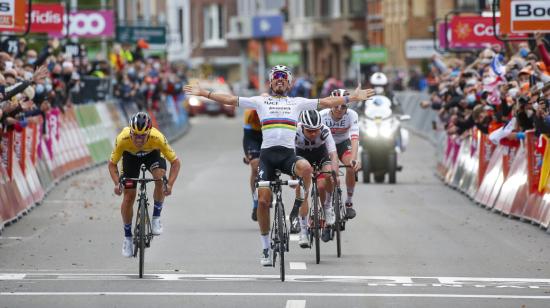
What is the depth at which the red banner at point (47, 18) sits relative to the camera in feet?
114

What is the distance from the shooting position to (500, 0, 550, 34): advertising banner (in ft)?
75.9

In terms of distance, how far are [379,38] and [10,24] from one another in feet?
202

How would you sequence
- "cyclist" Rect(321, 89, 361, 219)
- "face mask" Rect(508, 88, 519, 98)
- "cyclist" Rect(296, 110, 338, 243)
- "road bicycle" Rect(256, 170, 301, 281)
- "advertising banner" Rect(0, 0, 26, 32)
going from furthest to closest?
"face mask" Rect(508, 88, 519, 98) → "advertising banner" Rect(0, 0, 26, 32) → "cyclist" Rect(321, 89, 361, 219) → "cyclist" Rect(296, 110, 338, 243) → "road bicycle" Rect(256, 170, 301, 281)

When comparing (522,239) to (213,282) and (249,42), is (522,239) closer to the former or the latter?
(213,282)

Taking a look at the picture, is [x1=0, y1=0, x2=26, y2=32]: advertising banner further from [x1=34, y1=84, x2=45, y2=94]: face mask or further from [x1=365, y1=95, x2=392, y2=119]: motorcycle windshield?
[x1=365, y1=95, x2=392, y2=119]: motorcycle windshield

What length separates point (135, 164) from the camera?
1655 centimetres

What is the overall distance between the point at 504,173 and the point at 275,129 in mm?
8227

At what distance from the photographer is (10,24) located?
2283cm

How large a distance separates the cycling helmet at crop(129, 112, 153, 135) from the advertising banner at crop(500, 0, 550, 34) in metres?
8.68

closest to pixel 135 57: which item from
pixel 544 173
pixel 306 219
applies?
pixel 544 173

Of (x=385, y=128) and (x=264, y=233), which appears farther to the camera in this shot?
(x=385, y=128)

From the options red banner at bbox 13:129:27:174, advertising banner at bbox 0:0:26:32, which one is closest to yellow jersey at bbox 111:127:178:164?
advertising banner at bbox 0:0:26:32

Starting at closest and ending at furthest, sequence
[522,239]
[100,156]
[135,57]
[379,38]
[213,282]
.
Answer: [213,282]
[522,239]
[100,156]
[135,57]
[379,38]

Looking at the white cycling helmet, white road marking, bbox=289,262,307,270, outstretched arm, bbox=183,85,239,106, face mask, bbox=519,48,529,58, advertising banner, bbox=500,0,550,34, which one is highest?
advertising banner, bbox=500,0,550,34
